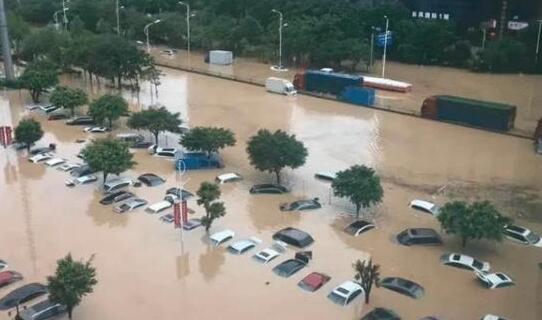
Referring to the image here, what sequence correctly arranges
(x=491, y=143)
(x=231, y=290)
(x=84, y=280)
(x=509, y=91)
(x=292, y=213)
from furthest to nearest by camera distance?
(x=509, y=91) → (x=491, y=143) → (x=292, y=213) → (x=231, y=290) → (x=84, y=280)

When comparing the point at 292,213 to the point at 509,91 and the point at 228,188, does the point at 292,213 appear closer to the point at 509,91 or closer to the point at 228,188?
the point at 228,188

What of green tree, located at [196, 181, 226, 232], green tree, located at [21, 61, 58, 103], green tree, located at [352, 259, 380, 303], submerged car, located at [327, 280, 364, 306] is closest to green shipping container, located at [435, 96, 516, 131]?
green tree, located at [196, 181, 226, 232]

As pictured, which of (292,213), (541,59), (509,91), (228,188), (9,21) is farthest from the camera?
(9,21)

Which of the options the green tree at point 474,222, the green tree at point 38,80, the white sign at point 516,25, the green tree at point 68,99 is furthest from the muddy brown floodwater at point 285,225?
the white sign at point 516,25

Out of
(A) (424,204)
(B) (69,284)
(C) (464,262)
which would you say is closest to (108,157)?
(B) (69,284)

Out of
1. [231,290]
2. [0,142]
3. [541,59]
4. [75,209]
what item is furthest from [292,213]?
[541,59]

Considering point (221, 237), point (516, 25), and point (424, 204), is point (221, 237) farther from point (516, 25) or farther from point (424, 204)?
point (516, 25)

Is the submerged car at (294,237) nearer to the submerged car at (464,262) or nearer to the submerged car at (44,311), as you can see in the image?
the submerged car at (464,262)
